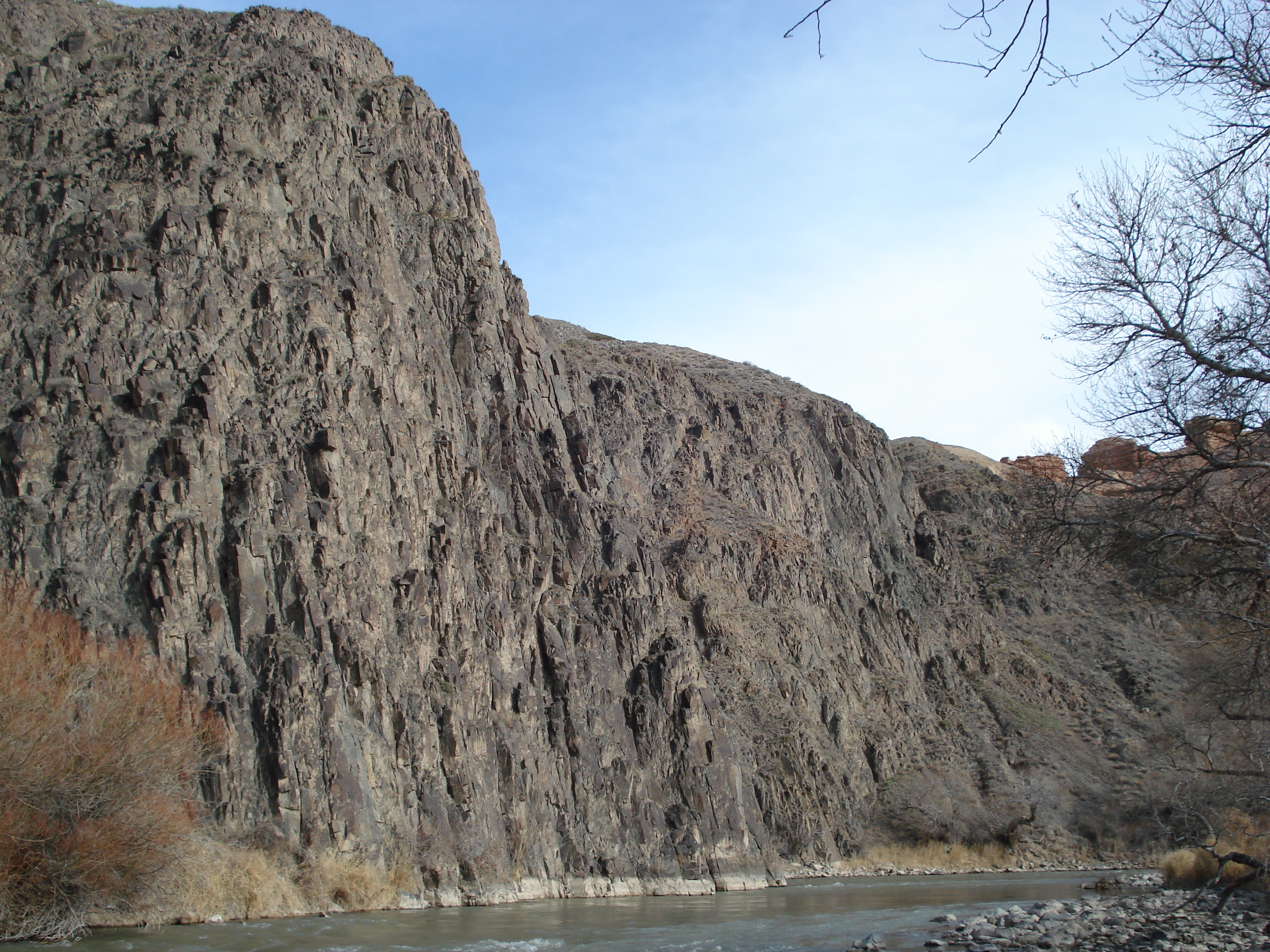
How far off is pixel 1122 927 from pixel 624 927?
44.0 ft

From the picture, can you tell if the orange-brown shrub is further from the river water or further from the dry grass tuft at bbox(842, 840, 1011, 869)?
the dry grass tuft at bbox(842, 840, 1011, 869)

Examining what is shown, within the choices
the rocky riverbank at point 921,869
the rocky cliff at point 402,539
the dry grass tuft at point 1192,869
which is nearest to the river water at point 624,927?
the dry grass tuft at point 1192,869

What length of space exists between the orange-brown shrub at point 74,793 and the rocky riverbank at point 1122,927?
Answer: 57.5ft

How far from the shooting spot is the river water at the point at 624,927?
2228cm

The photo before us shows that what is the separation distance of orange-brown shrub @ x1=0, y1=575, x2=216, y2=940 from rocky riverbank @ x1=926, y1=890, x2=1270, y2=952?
57.5 feet

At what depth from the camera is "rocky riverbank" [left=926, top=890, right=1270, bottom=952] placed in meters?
18.5

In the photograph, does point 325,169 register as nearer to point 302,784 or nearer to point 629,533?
point 629,533

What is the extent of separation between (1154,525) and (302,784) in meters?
28.6

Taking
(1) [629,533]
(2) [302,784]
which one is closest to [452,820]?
(2) [302,784]

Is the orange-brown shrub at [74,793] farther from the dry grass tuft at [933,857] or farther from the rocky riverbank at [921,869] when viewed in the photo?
the dry grass tuft at [933,857]

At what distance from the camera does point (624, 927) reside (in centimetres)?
2909

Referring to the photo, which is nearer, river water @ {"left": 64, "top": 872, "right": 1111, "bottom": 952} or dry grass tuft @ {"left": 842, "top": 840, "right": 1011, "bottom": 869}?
river water @ {"left": 64, "top": 872, "right": 1111, "bottom": 952}

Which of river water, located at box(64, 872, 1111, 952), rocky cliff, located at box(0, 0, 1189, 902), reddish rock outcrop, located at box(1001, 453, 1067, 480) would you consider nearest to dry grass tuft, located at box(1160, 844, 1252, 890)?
river water, located at box(64, 872, 1111, 952)

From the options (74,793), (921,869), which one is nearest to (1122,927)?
(74,793)
